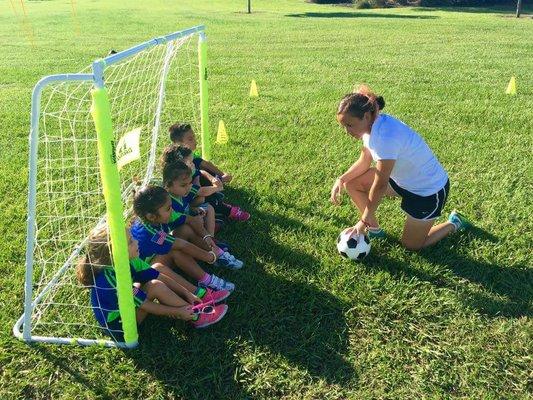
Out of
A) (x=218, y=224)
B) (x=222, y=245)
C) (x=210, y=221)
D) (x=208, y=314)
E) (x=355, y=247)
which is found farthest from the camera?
(x=218, y=224)

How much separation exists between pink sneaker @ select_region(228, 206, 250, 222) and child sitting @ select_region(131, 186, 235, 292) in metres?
0.63

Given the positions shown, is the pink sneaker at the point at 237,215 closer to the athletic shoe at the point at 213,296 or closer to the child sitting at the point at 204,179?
the child sitting at the point at 204,179

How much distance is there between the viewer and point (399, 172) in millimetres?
3805

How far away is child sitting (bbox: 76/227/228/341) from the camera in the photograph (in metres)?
2.96

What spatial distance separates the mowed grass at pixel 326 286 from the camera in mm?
2787

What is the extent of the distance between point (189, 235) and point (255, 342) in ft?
3.87

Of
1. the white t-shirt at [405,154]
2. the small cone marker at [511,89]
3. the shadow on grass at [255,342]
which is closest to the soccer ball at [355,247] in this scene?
the shadow on grass at [255,342]

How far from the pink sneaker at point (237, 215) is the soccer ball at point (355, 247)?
41.6 inches

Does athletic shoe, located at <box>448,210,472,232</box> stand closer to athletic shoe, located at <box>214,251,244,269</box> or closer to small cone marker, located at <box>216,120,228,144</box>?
athletic shoe, located at <box>214,251,244,269</box>

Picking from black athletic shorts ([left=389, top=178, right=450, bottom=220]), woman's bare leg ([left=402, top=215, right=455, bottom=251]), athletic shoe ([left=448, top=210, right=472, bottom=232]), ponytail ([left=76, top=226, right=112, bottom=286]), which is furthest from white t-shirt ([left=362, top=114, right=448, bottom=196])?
ponytail ([left=76, top=226, right=112, bottom=286])

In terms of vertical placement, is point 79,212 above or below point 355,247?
below

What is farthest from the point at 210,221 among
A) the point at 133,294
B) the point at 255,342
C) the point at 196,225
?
the point at 255,342

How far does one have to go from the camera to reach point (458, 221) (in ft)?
13.6

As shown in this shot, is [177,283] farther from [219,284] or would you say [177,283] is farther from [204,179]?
[204,179]
